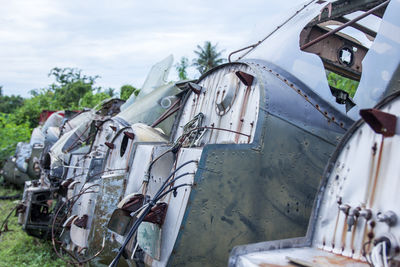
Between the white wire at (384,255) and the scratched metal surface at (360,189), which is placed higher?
the scratched metal surface at (360,189)

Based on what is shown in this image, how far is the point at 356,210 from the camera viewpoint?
8.92 ft

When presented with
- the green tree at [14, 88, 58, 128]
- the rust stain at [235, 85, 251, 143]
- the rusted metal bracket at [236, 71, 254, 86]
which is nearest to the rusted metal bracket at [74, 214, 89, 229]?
the rust stain at [235, 85, 251, 143]

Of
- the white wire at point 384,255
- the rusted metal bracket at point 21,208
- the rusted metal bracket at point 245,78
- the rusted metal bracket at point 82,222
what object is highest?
the rusted metal bracket at point 245,78

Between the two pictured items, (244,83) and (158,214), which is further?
(244,83)

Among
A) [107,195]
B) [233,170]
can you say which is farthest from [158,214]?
[107,195]

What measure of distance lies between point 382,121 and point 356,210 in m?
0.60

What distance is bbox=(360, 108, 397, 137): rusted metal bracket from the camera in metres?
2.57

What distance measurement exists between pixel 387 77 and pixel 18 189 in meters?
14.3

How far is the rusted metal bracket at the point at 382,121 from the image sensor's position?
8.44ft

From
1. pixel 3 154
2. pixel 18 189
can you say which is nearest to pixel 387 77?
pixel 18 189

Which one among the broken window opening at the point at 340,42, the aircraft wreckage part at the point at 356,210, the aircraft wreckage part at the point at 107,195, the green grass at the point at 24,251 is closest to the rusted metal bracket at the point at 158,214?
the aircraft wreckage part at the point at 107,195

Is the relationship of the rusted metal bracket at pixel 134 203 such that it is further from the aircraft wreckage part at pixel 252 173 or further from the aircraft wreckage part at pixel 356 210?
the aircraft wreckage part at pixel 356 210

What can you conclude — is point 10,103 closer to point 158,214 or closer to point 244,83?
point 244,83

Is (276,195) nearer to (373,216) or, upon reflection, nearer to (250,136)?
(250,136)
